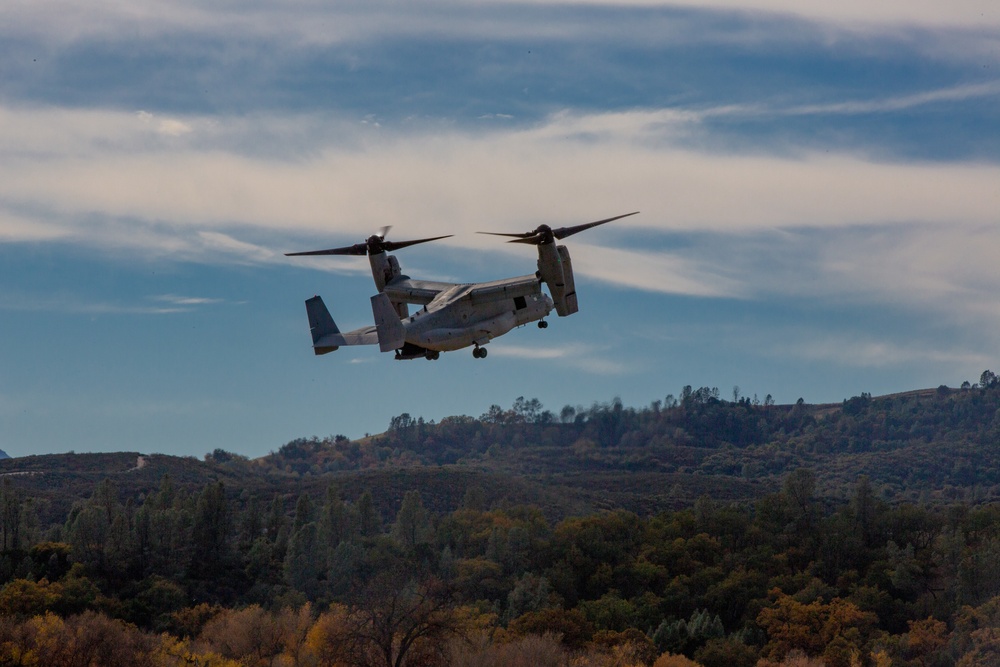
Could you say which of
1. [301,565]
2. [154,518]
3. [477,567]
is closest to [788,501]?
[477,567]

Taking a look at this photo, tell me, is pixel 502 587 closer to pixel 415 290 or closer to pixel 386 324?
pixel 415 290

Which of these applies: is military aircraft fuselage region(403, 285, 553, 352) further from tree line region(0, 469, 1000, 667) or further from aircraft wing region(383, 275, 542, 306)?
tree line region(0, 469, 1000, 667)

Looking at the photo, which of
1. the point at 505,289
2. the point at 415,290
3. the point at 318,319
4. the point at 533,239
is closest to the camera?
the point at 533,239

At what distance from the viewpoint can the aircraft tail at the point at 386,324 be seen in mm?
67938

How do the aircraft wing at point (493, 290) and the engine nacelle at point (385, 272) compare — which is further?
the engine nacelle at point (385, 272)

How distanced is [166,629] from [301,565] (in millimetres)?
35151

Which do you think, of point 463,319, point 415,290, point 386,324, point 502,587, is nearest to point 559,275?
point 463,319

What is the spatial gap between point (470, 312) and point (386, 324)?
17.1 feet

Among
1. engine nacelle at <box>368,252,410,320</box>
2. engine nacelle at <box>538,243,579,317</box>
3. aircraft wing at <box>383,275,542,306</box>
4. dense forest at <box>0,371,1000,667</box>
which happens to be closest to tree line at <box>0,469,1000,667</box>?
dense forest at <box>0,371,1000,667</box>

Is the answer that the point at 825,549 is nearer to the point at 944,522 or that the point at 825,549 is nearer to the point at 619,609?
the point at 944,522

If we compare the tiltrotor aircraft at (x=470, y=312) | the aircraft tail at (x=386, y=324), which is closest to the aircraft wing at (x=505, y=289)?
the tiltrotor aircraft at (x=470, y=312)

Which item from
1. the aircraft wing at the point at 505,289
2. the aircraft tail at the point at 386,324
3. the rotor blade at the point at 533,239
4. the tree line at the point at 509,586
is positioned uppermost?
the rotor blade at the point at 533,239

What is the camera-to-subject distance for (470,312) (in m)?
70.9

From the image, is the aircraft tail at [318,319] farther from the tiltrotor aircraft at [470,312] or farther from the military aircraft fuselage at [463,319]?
the military aircraft fuselage at [463,319]
